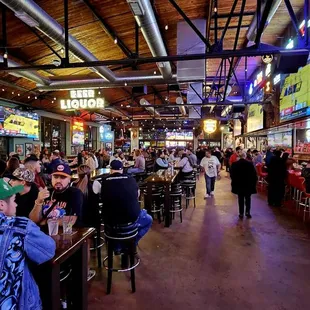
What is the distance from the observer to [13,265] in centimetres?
149

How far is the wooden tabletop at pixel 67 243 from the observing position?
1888mm

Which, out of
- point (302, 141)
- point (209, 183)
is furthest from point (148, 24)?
point (302, 141)

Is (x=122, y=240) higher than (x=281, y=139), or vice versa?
(x=281, y=139)

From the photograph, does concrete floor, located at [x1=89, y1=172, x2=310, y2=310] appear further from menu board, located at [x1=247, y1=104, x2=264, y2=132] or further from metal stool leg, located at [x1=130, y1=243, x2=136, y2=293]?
menu board, located at [x1=247, y1=104, x2=264, y2=132]

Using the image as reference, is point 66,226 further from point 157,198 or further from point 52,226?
point 157,198

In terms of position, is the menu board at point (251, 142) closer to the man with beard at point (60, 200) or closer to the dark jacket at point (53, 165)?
the dark jacket at point (53, 165)

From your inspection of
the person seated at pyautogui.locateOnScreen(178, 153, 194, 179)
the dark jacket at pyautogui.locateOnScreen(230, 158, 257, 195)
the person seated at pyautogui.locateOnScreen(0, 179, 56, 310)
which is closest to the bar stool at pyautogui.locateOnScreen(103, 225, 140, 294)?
the person seated at pyautogui.locateOnScreen(0, 179, 56, 310)

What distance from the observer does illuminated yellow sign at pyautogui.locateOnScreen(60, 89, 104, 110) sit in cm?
816

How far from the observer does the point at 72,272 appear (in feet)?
7.77

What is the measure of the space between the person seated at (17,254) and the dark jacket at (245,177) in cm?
508

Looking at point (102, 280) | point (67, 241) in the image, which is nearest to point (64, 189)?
point (67, 241)

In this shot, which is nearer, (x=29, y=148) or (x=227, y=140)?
(x=29, y=148)

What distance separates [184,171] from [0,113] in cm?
676

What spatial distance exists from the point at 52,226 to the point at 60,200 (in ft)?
1.63
